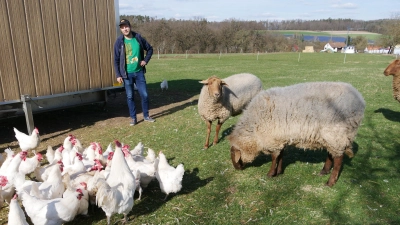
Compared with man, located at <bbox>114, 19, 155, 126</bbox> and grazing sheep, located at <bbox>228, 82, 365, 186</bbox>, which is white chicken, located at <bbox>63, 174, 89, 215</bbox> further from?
man, located at <bbox>114, 19, 155, 126</bbox>

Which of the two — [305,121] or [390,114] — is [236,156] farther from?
[390,114]

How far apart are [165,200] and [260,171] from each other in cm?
207

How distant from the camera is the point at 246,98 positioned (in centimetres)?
782

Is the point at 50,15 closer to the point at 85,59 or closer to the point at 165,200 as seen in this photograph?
the point at 85,59

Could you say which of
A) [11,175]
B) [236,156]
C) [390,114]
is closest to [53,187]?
[11,175]

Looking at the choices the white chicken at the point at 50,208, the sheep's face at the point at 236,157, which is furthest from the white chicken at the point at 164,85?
the white chicken at the point at 50,208

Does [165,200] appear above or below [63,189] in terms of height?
below

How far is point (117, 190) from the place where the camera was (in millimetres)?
3861

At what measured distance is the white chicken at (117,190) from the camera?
3.71 m

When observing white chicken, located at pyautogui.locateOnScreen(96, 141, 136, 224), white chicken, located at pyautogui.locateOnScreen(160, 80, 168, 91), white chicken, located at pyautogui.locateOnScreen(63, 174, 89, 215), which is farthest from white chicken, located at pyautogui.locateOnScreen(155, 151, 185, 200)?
white chicken, located at pyautogui.locateOnScreen(160, 80, 168, 91)

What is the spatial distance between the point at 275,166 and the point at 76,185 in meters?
3.53

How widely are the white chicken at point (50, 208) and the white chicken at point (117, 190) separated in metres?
0.34

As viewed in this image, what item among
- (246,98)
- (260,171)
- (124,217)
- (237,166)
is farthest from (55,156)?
(246,98)

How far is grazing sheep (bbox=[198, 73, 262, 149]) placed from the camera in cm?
677
